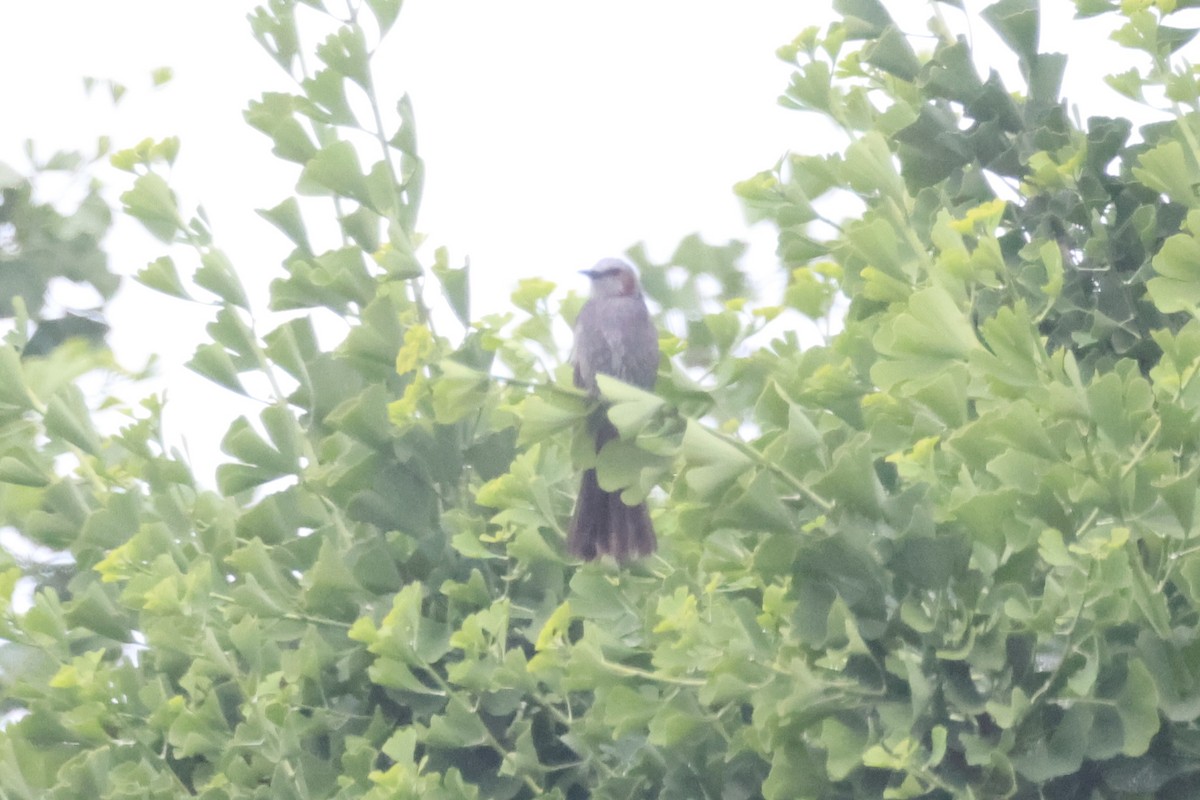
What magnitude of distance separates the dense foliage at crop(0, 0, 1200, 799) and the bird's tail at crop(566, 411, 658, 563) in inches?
2.5

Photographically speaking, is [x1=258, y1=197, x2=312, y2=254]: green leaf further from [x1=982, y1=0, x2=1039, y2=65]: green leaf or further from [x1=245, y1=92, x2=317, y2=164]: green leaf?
[x1=982, y1=0, x2=1039, y2=65]: green leaf

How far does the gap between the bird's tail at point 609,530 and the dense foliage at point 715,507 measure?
6 cm

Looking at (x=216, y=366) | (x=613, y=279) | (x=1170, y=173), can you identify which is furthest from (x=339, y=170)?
(x=1170, y=173)

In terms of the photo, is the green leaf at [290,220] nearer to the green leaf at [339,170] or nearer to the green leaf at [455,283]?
the green leaf at [339,170]

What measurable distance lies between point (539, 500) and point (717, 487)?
118cm

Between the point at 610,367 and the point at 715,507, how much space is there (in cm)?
218

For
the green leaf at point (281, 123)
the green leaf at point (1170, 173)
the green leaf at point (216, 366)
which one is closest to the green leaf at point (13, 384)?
the green leaf at point (216, 366)

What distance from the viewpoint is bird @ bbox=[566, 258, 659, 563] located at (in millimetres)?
4121

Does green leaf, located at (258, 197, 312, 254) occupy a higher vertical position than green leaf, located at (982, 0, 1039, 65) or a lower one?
lower

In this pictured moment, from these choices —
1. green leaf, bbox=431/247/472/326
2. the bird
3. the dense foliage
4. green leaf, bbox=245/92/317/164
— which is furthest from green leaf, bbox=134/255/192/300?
the bird

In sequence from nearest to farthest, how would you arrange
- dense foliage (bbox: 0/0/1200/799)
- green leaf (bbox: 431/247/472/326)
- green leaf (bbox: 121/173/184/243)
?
dense foliage (bbox: 0/0/1200/799) → green leaf (bbox: 431/247/472/326) → green leaf (bbox: 121/173/184/243)

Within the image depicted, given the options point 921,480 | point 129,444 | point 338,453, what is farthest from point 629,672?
point 129,444

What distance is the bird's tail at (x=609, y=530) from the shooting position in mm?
4105

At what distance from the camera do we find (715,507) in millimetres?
3188
